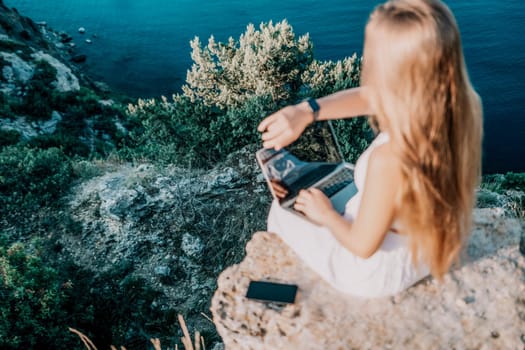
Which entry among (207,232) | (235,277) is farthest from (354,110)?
(207,232)

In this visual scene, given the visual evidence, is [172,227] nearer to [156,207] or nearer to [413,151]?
[156,207]

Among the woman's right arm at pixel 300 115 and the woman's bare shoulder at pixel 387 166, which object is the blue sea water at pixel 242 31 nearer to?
the woman's right arm at pixel 300 115

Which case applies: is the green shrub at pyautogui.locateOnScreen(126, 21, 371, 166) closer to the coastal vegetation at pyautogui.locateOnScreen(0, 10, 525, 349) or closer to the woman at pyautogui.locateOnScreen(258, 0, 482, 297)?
the coastal vegetation at pyautogui.locateOnScreen(0, 10, 525, 349)

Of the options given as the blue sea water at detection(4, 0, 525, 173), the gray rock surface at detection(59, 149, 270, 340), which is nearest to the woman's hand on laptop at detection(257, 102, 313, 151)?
the gray rock surface at detection(59, 149, 270, 340)

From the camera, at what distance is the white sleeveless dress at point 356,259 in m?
2.35

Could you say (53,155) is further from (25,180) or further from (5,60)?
(5,60)

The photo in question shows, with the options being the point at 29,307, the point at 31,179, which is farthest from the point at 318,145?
the point at 31,179

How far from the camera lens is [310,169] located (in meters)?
2.87

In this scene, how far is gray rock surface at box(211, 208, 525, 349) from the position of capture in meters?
2.40

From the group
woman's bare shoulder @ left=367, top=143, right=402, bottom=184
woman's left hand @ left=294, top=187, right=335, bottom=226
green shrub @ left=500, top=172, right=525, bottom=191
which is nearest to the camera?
woman's bare shoulder @ left=367, top=143, right=402, bottom=184

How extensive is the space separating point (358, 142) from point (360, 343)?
5458 millimetres

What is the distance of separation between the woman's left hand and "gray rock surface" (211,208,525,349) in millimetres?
584

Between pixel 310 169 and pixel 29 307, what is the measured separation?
3489 mm

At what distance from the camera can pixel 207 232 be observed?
5.67 metres
